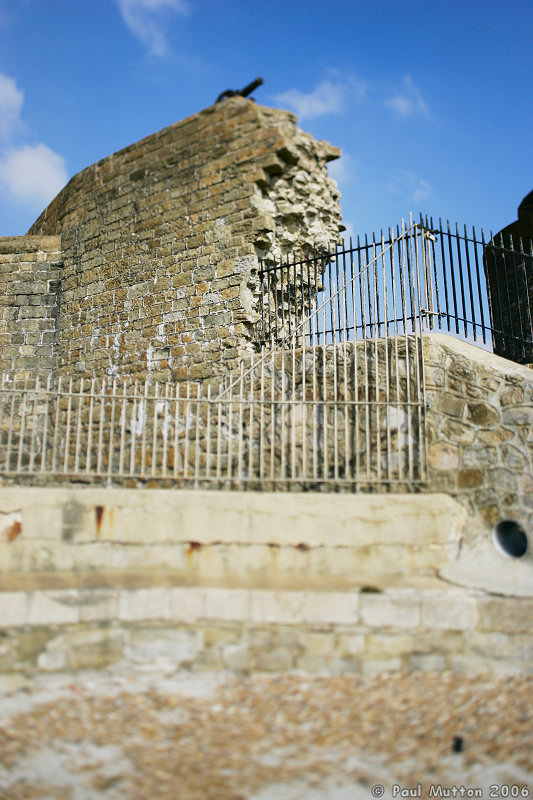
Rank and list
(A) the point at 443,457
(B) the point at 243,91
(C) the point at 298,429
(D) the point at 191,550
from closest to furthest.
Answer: (D) the point at 191,550, (A) the point at 443,457, (C) the point at 298,429, (B) the point at 243,91

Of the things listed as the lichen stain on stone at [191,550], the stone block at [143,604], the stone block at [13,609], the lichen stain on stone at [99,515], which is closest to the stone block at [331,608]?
the lichen stain on stone at [191,550]

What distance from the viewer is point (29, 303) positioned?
9781 millimetres

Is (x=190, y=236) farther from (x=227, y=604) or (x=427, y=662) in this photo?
(x=427, y=662)

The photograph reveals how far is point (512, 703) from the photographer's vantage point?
4.02 metres

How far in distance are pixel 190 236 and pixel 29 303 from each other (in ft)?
10.6

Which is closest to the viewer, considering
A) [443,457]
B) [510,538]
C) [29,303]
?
[510,538]

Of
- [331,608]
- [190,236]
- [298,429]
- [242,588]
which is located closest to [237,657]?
[242,588]

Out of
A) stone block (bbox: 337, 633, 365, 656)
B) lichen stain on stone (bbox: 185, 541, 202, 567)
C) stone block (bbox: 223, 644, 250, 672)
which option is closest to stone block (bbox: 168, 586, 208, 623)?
lichen stain on stone (bbox: 185, 541, 202, 567)

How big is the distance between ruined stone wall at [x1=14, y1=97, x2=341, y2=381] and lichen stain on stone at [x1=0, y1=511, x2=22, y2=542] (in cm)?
334

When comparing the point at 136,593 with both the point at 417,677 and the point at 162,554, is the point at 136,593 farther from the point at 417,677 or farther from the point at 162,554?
the point at 417,677

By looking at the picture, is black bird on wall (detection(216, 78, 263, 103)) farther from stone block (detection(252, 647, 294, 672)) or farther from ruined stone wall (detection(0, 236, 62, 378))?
stone block (detection(252, 647, 294, 672))

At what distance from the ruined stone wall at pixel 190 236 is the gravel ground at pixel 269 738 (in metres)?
4.17

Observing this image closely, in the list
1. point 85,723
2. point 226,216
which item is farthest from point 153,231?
point 85,723

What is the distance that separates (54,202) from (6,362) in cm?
305
